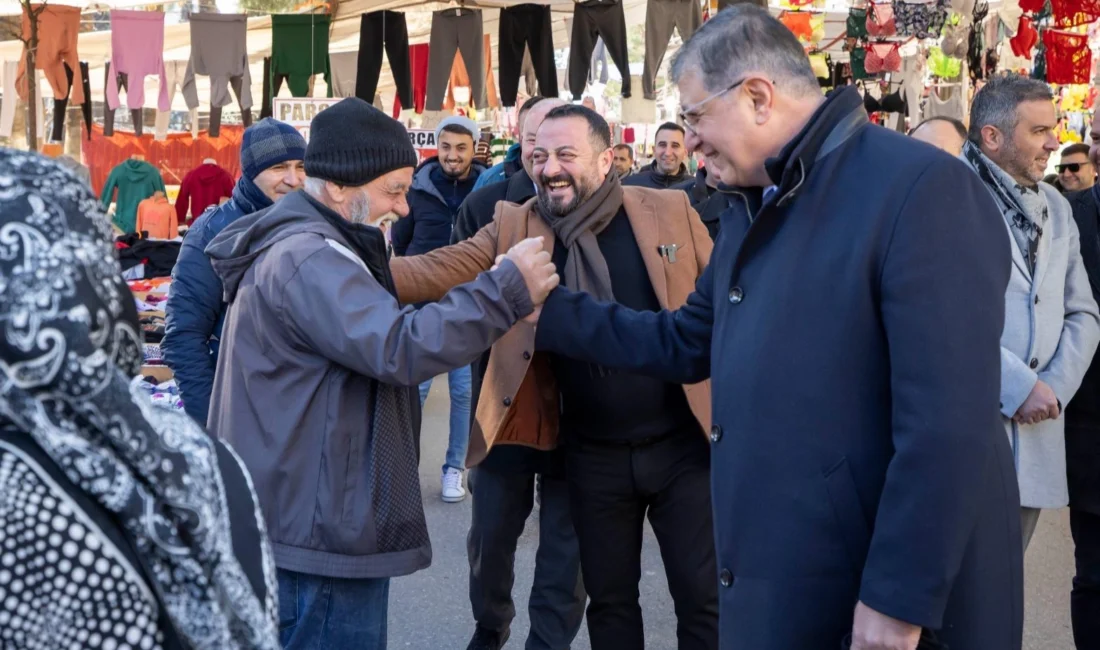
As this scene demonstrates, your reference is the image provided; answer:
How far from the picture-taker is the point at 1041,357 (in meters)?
3.79

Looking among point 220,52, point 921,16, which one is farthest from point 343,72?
point 921,16

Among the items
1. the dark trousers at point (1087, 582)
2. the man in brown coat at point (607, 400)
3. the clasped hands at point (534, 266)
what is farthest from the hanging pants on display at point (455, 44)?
the clasped hands at point (534, 266)

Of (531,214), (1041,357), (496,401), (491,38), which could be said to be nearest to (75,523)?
(496,401)

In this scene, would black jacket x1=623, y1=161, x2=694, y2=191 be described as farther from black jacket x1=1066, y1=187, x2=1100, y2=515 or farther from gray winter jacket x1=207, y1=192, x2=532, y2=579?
gray winter jacket x1=207, y1=192, x2=532, y2=579

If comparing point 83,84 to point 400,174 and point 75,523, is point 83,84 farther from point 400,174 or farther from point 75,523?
point 75,523

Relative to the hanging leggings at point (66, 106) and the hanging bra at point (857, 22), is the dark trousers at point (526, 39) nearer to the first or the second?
the hanging bra at point (857, 22)

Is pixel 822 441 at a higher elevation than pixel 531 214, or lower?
lower

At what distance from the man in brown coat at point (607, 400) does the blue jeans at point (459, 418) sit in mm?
3070

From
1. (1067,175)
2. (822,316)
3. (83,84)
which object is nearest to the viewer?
(822,316)

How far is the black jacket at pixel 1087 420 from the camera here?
395 centimetres

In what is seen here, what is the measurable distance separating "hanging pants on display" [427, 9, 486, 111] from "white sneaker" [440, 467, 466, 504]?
5131mm

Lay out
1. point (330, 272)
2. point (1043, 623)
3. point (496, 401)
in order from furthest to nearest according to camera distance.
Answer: point (1043, 623)
point (496, 401)
point (330, 272)

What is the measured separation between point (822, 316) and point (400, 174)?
1329 mm

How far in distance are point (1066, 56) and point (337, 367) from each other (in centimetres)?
900
